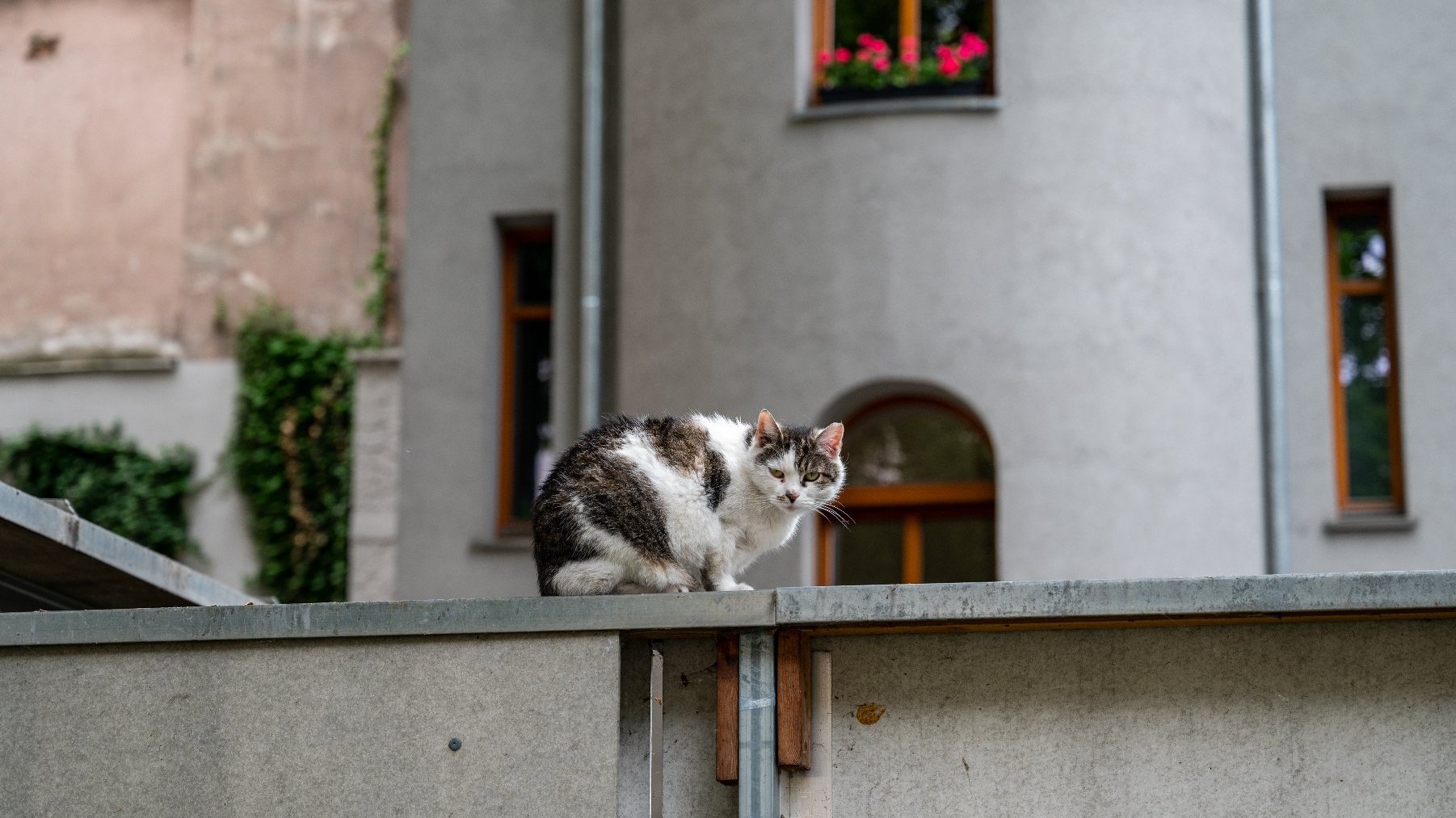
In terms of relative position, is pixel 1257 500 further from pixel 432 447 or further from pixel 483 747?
pixel 483 747

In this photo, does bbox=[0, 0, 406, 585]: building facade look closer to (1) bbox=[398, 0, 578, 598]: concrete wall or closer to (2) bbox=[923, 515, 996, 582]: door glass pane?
(1) bbox=[398, 0, 578, 598]: concrete wall

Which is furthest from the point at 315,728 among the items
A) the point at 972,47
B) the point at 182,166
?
the point at 182,166

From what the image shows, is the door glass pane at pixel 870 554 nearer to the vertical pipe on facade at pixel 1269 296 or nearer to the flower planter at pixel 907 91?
the vertical pipe on facade at pixel 1269 296

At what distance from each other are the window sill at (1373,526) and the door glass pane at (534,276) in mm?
6213

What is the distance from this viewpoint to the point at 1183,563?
11.7m

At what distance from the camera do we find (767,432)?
620cm

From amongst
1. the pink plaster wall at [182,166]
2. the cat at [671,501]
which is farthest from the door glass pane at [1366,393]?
the cat at [671,501]

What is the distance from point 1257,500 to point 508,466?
5.69m

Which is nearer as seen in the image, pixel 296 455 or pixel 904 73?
pixel 904 73

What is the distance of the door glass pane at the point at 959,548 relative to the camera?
12.6 meters

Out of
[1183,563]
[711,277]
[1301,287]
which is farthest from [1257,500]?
[711,277]

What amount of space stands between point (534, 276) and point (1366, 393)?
642 centimetres

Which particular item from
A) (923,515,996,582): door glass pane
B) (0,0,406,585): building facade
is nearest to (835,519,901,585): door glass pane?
(923,515,996,582): door glass pane

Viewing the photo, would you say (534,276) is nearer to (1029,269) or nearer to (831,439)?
(1029,269)
